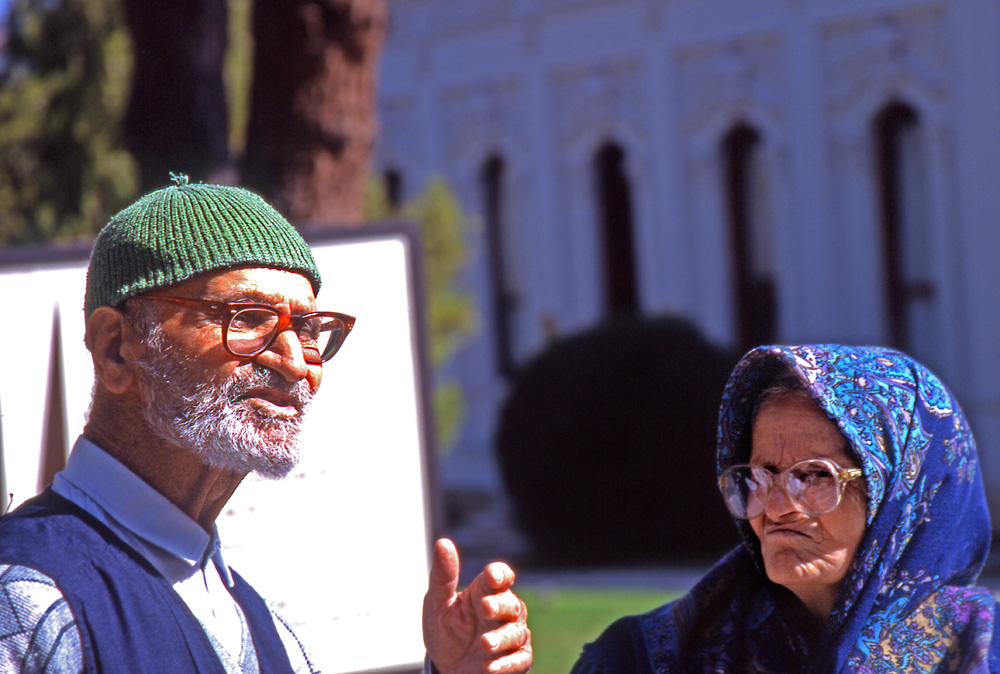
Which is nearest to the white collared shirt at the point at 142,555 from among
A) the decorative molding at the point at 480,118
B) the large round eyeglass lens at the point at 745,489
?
the large round eyeglass lens at the point at 745,489

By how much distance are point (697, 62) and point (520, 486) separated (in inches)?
205

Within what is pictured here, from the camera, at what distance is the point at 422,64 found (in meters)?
16.4

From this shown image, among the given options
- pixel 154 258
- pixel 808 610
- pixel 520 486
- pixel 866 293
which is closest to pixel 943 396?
pixel 808 610

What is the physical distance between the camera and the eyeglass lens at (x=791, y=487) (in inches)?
94.1

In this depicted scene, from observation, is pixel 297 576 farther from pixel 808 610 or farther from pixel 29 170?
pixel 29 170

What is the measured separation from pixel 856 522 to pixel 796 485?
129 mm

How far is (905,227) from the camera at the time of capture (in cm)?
1270

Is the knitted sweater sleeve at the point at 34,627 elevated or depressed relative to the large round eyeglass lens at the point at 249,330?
depressed

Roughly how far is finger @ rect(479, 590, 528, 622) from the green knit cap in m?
0.62

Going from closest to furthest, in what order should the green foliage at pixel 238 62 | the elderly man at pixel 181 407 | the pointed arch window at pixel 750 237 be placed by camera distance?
the elderly man at pixel 181 407 < the green foliage at pixel 238 62 < the pointed arch window at pixel 750 237

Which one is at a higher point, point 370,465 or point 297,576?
point 370,465

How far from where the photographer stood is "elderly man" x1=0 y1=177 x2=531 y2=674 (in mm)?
1922

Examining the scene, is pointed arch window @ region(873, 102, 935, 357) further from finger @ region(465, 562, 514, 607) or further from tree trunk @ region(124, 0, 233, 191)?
finger @ region(465, 562, 514, 607)

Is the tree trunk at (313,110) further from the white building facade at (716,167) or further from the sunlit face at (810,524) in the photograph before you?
the white building facade at (716,167)
